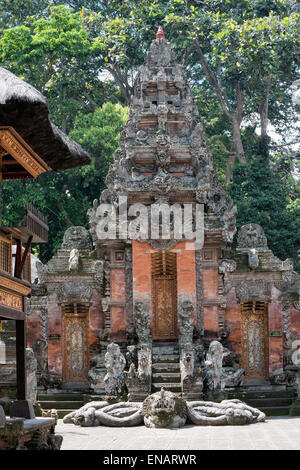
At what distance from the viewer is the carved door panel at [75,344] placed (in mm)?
22531

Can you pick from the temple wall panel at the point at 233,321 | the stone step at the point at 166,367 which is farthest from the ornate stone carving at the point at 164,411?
the temple wall panel at the point at 233,321

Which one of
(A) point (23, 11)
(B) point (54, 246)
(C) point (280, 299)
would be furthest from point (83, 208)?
(C) point (280, 299)

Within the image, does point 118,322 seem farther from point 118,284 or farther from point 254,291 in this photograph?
point 254,291

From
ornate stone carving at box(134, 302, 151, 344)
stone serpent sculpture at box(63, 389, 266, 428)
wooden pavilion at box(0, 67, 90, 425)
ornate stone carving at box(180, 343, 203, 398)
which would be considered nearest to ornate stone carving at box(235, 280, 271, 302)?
ornate stone carving at box(134, 302, 151, 344)

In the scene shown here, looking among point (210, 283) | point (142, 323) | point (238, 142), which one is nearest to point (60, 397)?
point (142, 323)

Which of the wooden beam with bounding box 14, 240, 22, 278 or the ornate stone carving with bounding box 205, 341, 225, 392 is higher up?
the wooden beam with bounding box 14, 240, 22, 278

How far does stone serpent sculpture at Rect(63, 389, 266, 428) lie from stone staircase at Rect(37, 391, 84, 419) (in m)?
2.54

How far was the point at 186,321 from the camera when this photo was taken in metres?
20.8

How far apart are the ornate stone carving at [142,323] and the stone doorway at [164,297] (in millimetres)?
1075

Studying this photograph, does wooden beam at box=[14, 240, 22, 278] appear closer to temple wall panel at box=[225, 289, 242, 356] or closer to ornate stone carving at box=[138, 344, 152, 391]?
ornate stone carving at box=[138, 344, 152, 391]

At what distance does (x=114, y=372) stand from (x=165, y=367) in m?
1.41

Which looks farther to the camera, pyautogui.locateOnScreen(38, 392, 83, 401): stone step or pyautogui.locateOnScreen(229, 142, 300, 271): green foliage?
pyautogui.locateOnScreen(229, 142, 300, 271): green foliage

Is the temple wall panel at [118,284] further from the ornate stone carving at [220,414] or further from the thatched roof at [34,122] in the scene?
the thatched roof at [34,122]

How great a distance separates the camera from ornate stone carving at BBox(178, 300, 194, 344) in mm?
20641
